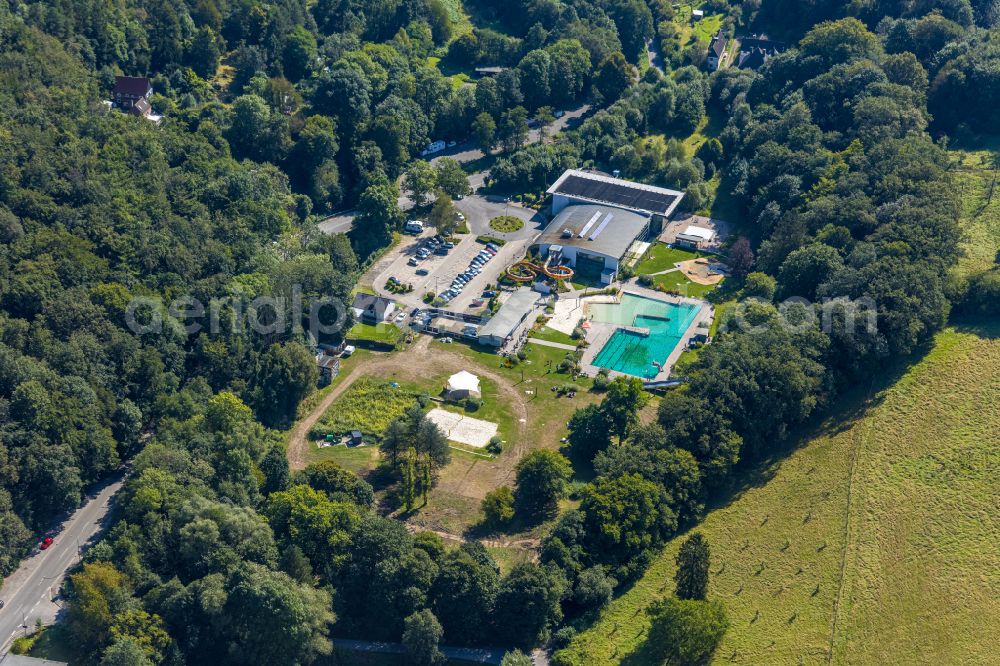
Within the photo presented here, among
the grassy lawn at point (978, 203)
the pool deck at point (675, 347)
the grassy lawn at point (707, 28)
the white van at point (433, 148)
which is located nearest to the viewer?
the pool deck at point (675, 347)

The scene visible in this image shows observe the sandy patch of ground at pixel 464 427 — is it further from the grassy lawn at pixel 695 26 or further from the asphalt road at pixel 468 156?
the grassy lawn at pixel 695 26

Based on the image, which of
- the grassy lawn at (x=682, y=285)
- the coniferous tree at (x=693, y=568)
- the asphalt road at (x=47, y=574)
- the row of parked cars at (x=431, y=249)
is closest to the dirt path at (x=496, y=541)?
the coniferous tree at (x=693, y=568)

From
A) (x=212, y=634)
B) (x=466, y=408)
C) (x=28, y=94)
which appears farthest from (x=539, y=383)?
(x=28, y=94)

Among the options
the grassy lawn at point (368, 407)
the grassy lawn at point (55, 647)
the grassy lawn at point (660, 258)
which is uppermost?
the grassy lawn at point (55, 647)

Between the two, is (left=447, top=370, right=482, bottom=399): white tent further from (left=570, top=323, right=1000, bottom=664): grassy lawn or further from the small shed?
(left=570, top=323, right=1000, bottom=664): grassy lawn

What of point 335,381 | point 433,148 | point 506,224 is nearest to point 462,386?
point 335,381

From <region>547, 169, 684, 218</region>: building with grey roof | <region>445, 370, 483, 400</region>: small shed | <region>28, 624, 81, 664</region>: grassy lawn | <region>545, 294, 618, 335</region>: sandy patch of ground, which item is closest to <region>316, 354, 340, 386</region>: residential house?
<region>445, 370, 483, 400</region>: small shed

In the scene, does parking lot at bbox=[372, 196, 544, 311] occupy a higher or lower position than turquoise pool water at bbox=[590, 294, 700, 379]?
higher

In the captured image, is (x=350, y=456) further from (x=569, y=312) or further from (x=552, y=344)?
(x=569, y=312)
